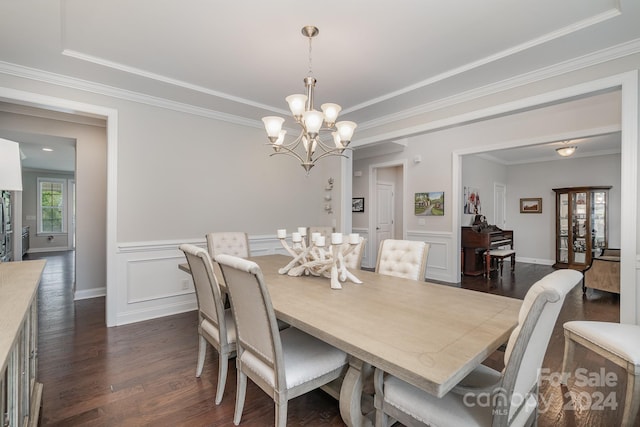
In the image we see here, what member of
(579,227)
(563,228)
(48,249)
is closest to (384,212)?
(563,228)

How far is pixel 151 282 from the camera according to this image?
348cm

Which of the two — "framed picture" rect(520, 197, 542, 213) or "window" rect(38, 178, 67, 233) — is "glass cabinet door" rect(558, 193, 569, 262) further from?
"window" rect(38, 178, 67, 233)

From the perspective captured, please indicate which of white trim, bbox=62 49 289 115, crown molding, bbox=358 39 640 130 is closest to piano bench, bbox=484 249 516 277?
crown molding, bbox=358 39 640 130

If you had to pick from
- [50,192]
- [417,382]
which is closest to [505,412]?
[417,382]

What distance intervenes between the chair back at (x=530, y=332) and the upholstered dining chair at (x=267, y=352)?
80 centimetres

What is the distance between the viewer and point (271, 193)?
443 centimetres

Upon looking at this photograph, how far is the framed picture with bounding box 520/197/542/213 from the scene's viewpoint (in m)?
7.25

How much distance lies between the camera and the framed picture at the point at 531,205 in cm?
725

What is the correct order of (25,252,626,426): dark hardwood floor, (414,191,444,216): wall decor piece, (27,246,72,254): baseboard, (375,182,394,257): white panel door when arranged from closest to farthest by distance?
(25,252,626,426): dark hardwood floor < (414,191,444,216): wall decor piece < (375,182,394,257): white panel door < (27,246,72,254): baseboard

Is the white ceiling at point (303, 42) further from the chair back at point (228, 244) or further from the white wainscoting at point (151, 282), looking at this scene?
A: the white wainscoting at point (151, 282)

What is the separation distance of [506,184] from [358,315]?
7.84 metres

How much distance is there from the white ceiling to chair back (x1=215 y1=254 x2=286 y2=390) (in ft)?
5.59

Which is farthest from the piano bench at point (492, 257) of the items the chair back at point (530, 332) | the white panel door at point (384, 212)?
the chair back at point (530, 332)

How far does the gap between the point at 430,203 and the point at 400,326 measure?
177 inches
